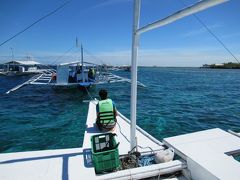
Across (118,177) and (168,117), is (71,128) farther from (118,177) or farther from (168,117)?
(118,177)

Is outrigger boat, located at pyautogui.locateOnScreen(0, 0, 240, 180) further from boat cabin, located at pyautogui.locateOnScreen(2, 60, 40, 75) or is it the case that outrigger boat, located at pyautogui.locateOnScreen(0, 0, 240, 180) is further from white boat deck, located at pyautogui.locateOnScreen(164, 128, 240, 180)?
boat cabin, located at pyautogui.locateOnScreen(2, 60, 40, 75)

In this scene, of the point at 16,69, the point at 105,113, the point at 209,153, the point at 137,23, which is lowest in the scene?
the point at 209,153

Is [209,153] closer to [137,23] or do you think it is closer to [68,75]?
[137,23]

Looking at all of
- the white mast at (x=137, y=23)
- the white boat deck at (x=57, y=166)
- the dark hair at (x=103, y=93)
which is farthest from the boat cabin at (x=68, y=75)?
the white mast at (x=137, y=23)

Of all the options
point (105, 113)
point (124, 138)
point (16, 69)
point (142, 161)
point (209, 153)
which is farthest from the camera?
point (16, 69)

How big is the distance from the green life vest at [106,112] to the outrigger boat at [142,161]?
124 centimetres

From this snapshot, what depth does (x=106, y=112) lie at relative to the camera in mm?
5125

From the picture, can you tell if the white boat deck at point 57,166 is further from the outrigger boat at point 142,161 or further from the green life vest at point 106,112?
the green life vest at point 106,112

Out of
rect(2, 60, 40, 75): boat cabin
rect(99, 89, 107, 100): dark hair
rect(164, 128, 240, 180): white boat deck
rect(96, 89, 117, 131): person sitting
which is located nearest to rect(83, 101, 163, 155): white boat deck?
rect(96, 89, 117, 131): person sitting

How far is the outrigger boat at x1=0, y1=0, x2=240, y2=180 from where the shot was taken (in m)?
2.83

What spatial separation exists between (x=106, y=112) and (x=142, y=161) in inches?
73.5

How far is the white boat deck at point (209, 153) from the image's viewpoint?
103 inches

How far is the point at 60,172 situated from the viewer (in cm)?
310

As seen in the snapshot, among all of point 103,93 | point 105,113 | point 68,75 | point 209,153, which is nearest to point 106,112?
point 105,113
